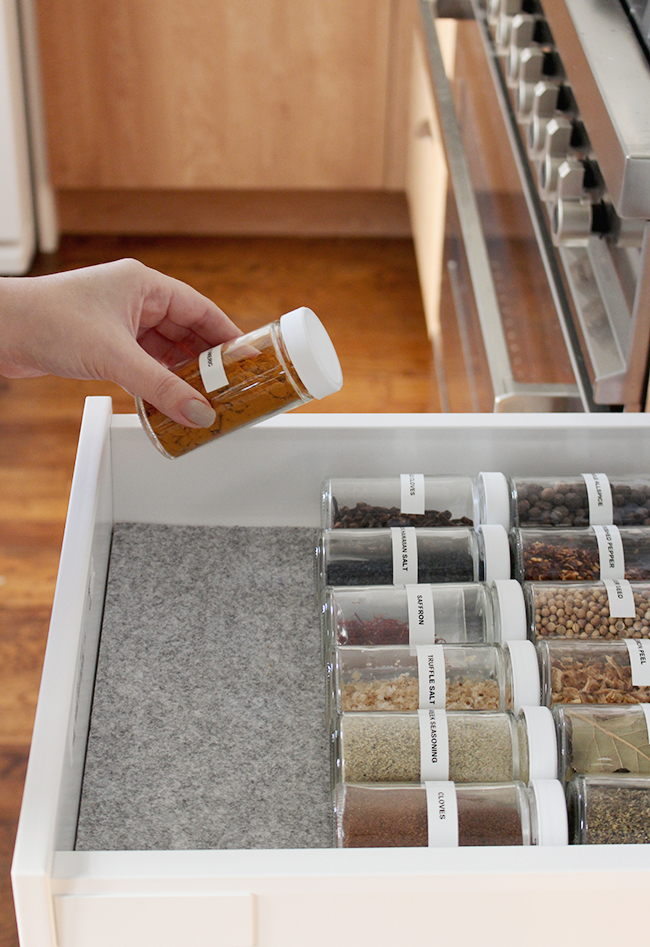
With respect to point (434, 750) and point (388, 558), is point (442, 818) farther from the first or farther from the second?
point (388, 558)

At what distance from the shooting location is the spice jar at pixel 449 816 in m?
0.66

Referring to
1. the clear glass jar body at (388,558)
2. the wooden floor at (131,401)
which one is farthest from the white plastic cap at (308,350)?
the wooden floor at (131,401)

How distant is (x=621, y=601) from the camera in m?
0.80

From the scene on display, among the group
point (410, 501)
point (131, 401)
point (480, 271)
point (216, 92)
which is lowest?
point (131, 401)

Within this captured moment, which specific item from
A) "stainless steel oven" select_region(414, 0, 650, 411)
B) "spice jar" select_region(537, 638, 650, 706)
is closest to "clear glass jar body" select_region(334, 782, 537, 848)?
"spice jar" select_region(537, 638, 650, 706)

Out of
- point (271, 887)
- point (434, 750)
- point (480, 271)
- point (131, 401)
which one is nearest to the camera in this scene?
point (271, 887)

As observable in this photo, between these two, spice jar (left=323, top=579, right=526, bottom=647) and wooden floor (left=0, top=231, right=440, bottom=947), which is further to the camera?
wooden floor (left=0, top=231, right=440, bottom=947)

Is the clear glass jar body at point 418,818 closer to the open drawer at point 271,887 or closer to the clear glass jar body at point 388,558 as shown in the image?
the open drawer at point 271,887

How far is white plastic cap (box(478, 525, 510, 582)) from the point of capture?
0.84 m

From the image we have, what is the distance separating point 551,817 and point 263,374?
0.37 m

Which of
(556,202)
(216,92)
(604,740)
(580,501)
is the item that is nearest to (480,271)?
(556,202)

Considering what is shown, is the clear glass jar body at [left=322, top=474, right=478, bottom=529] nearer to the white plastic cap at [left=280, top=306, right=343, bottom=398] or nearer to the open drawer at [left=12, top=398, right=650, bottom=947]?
the white plastic cap at [left=280, top=306, right=343, bottom=398]

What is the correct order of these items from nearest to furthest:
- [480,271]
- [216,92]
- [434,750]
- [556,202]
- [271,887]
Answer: [271,887] → [434,750] → [556,202] → [480,271] → [216,92]

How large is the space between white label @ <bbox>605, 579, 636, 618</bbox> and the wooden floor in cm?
93
